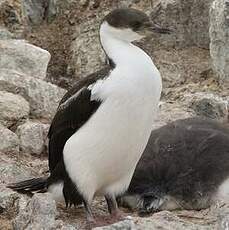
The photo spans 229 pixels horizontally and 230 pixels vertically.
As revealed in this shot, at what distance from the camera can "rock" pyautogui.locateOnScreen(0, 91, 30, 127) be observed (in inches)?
288

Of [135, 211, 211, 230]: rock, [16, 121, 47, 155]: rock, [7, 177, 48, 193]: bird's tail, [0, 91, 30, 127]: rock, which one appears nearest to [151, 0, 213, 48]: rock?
[0, 91, 30, 127]: rock

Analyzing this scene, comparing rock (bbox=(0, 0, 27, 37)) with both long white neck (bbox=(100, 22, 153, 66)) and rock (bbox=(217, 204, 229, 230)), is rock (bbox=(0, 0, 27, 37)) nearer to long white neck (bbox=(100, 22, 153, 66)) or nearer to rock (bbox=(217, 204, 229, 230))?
long white neck (bbox=(100, 22, 153, 66))

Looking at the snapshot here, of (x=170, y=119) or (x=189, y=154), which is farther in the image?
(x=170, y=119)

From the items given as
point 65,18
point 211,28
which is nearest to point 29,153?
point 211,28

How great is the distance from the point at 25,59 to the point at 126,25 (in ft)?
10.6

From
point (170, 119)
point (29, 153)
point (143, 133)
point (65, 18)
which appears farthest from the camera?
point (65, 18)

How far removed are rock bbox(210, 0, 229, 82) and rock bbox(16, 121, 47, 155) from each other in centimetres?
246

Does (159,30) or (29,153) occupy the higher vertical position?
(159,30)

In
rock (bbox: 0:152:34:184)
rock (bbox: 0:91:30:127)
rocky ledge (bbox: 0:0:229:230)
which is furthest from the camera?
rock (bbox: 0:91:30:127)

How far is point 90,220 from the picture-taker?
5621 millimetres

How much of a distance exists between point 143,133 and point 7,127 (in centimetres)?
197

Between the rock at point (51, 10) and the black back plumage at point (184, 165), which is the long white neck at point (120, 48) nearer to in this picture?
the black back plumage at point (184, 165)

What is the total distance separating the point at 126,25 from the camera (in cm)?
564

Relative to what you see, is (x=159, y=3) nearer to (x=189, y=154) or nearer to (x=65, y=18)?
(x=65, y=18)
